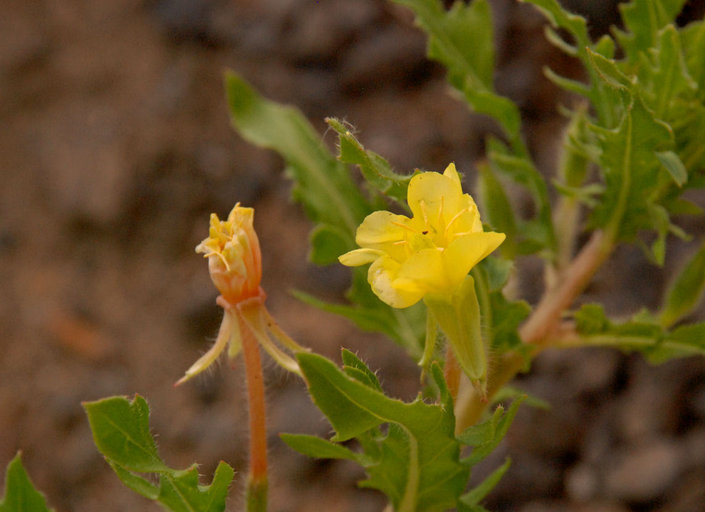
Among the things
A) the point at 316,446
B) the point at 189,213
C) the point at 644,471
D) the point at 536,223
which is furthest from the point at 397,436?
the point at 189,213

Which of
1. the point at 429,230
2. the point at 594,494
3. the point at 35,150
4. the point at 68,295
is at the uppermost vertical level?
the point at 429,230

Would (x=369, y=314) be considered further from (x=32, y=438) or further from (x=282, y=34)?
(x=32, y=438)

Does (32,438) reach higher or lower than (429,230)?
lower

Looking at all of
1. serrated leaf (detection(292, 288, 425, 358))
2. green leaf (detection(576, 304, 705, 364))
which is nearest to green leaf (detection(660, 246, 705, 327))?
green leaf (detection(576, 304, 705, 364))

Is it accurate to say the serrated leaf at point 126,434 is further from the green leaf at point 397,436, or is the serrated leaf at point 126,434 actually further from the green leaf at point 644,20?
the green leaf at point 644,20

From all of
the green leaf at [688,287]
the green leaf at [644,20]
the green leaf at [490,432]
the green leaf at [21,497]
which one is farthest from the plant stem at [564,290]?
the green leaf at [21,497]

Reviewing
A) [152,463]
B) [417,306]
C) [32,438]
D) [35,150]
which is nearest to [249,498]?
[152,463]
